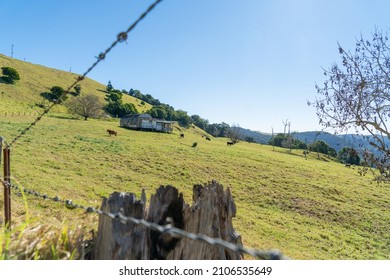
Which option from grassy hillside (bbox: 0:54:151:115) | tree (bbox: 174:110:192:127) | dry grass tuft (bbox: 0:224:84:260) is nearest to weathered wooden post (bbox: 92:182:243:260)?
dry grass tuft (bbox: 0:224:84:260)

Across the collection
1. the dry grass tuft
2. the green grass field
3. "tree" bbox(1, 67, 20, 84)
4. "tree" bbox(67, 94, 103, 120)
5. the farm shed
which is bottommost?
the green grass field

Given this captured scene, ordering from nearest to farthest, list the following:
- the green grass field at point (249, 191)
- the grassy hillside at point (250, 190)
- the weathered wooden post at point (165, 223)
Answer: the weathered wooden post at point (165, 223) < the green grass field at point (249, 191) < the grassy hillside at point (250, 190)

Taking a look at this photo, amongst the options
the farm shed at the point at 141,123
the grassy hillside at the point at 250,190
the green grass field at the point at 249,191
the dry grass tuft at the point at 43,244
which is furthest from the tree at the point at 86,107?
the dry grass tuft at the point at 43,244

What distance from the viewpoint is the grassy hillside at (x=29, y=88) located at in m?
68.7

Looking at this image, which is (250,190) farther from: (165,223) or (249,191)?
(165,223)

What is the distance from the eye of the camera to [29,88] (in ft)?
298

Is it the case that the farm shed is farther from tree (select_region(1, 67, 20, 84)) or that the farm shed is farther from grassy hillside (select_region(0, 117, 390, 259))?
tree (select_region(1, 67, 20, 84))

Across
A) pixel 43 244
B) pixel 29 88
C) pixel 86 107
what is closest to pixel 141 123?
pixel 86 107

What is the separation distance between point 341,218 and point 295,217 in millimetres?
3671

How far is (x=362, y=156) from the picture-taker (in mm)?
7590

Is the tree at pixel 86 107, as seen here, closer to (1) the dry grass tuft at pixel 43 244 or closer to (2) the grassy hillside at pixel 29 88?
(2) the grassy hillside at pixel 29 88

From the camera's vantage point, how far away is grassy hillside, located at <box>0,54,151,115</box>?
6874 cm

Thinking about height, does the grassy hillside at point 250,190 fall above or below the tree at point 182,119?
below
